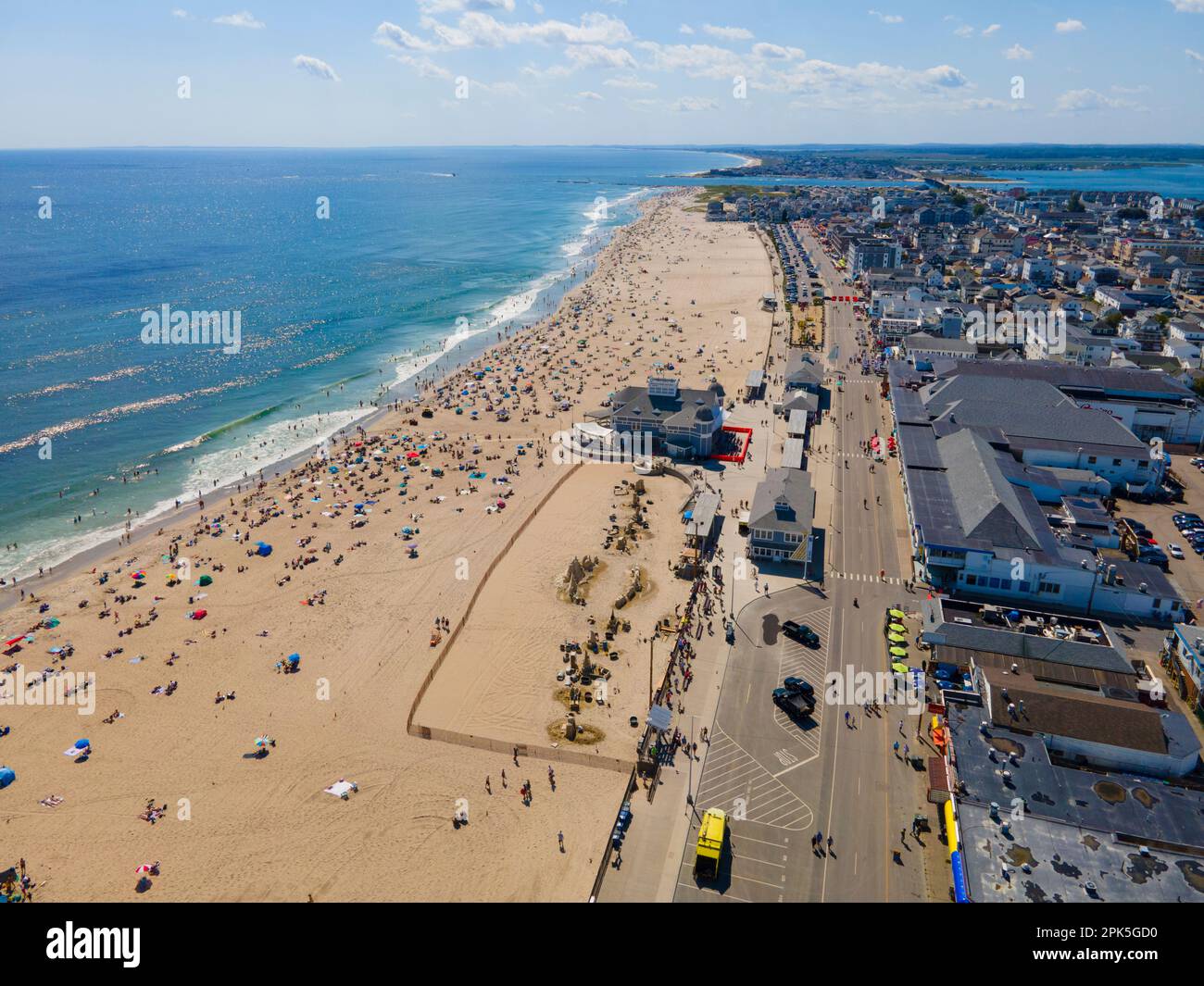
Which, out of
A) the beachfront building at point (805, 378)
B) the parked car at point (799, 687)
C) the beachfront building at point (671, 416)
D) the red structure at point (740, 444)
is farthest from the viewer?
the beachfront building at point (805, 378)

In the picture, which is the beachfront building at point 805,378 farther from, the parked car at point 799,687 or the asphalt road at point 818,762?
the parked car at point 799,687

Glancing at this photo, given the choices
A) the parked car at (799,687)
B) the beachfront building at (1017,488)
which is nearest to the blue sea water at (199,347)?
the parked car at (799,687)

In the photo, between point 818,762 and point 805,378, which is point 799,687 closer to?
point 818,762

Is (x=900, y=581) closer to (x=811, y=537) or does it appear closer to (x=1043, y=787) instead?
(x=811, y=537)

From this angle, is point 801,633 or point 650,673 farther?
point 801,633

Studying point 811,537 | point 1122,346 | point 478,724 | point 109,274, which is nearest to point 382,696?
point 478,724

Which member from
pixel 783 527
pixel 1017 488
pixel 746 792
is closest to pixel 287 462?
pixel 783 527
